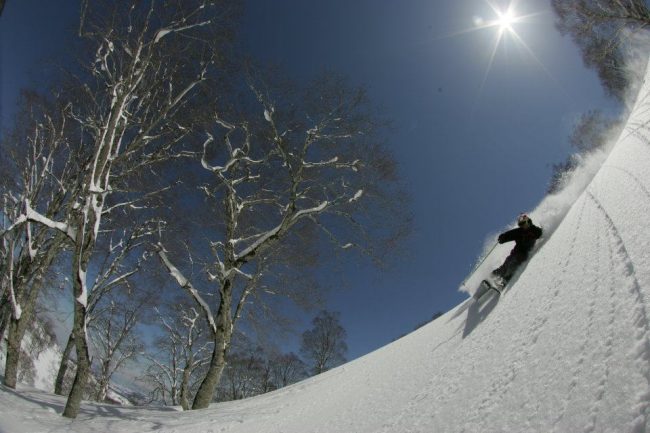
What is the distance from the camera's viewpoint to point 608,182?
14.6ft

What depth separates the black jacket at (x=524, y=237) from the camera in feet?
15.3

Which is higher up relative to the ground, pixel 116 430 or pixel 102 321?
pixel 102 321

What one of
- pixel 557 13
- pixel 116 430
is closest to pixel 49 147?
pixel 116 430

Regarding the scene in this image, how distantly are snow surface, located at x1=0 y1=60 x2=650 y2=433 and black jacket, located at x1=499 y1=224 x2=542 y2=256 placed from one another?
0.61 metres

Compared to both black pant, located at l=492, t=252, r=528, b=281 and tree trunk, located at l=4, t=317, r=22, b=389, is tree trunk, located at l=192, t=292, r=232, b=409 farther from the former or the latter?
black pant, located at l=492, t=252, r=528, b=281

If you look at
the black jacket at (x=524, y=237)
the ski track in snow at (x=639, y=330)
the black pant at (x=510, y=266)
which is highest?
the black jacket at (x=524, y=237)

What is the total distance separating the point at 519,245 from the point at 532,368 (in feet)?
12.0

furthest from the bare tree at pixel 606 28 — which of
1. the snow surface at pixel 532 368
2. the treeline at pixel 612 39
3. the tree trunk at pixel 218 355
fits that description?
the tree trunk at pixel 218 355

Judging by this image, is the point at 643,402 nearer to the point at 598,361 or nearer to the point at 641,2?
the point at 598,361

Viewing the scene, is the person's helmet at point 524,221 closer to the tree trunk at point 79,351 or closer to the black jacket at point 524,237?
the black jacket at point 524,237

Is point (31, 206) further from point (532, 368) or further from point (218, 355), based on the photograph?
point (532, 368)

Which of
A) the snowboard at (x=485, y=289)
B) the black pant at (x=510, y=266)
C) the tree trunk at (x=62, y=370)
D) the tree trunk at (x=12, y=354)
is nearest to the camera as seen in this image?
→ the snowboard at (x=485, y=289)

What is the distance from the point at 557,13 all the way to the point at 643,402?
56.7ft

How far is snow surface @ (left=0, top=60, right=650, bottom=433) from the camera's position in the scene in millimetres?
1162
